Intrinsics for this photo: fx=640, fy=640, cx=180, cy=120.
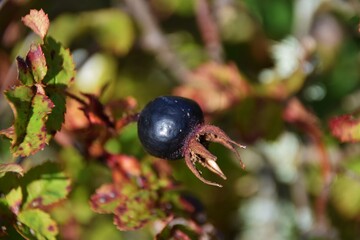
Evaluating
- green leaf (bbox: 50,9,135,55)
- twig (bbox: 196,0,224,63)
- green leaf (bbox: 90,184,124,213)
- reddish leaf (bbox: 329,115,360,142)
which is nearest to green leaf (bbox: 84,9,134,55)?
green leaf (bbox: 50,9,135,55)

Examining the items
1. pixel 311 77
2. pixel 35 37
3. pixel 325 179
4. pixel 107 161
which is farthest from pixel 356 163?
pixel 35 37

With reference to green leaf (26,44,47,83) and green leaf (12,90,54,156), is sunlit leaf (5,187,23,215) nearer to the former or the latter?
green leaf (12,90,54,156)

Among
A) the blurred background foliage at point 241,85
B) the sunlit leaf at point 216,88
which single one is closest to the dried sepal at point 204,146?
the blurred background foliage at point 241,85

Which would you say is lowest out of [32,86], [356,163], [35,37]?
[32,86]

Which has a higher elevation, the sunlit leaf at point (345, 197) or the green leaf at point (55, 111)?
the sunlit leaf at point (345, 197)

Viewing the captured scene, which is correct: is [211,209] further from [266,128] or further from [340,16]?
[340,16]

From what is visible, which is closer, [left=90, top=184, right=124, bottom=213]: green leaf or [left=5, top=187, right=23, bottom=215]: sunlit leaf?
[left=5, top=187, right=23, bottom=215]: sunlit leaf

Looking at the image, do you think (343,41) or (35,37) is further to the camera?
(343,41)

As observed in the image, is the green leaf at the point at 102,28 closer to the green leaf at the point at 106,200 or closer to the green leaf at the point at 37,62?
the green leaf at the point at 106,200
